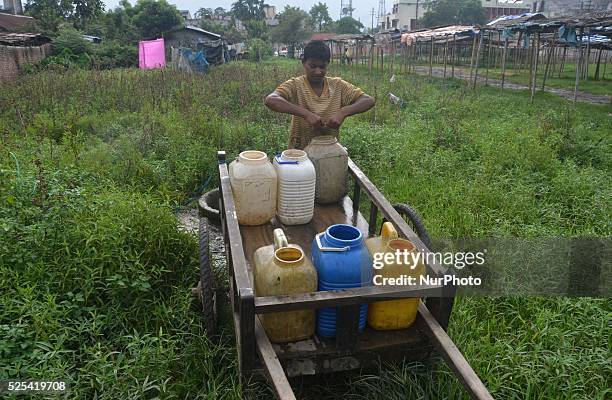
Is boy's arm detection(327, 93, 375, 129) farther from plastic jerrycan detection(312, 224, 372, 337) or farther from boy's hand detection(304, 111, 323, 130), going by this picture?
plastic jerrycan detection(312, 224, 372, 337)

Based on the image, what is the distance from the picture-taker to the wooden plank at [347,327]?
6.28 feet

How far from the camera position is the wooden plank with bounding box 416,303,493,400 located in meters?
1.68

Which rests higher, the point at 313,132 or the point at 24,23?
the point at 24,23

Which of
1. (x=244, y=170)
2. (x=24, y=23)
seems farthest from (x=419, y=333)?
(x=24, y=23)

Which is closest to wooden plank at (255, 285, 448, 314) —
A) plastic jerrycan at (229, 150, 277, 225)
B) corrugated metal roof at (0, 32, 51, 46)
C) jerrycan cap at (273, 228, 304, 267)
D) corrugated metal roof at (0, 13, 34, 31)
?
jerrycan cap at (273, 228, 304, 267)

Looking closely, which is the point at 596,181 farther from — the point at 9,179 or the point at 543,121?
the point at 9,179

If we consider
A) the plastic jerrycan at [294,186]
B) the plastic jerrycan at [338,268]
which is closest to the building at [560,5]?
the plastic jerrycan at [294,186]

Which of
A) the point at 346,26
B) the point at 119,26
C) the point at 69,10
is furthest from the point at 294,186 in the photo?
the point at 346,26

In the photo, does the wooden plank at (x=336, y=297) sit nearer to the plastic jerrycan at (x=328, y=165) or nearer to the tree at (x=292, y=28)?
the plastic jerrycan at (x=328, y=165)

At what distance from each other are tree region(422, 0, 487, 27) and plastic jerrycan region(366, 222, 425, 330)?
1810 inches

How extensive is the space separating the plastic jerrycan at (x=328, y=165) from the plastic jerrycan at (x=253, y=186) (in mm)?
404

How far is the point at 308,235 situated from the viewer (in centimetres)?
284

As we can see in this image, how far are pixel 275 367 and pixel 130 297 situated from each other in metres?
1.50

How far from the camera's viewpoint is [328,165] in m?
3.11
